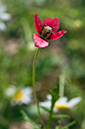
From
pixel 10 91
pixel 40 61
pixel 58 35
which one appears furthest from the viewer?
pixel 40 61

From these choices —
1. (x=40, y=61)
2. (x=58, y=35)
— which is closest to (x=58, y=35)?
(x=58, y=35)

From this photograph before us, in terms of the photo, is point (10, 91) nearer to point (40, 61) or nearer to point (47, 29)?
point (40, 61)

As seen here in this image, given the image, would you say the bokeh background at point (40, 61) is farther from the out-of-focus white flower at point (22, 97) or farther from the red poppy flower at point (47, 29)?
the red poppy flower at point (47, 29)

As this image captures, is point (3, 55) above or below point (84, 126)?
above

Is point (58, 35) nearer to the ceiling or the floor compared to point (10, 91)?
nearer to the ceiling

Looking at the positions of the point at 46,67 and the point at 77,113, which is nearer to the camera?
the point at 77,113

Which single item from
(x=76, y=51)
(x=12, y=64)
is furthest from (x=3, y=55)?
(x=76, y=51)

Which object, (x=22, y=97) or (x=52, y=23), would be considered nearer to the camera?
(x=52, y=23)

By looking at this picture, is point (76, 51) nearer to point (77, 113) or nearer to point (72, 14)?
point (72, 14)
